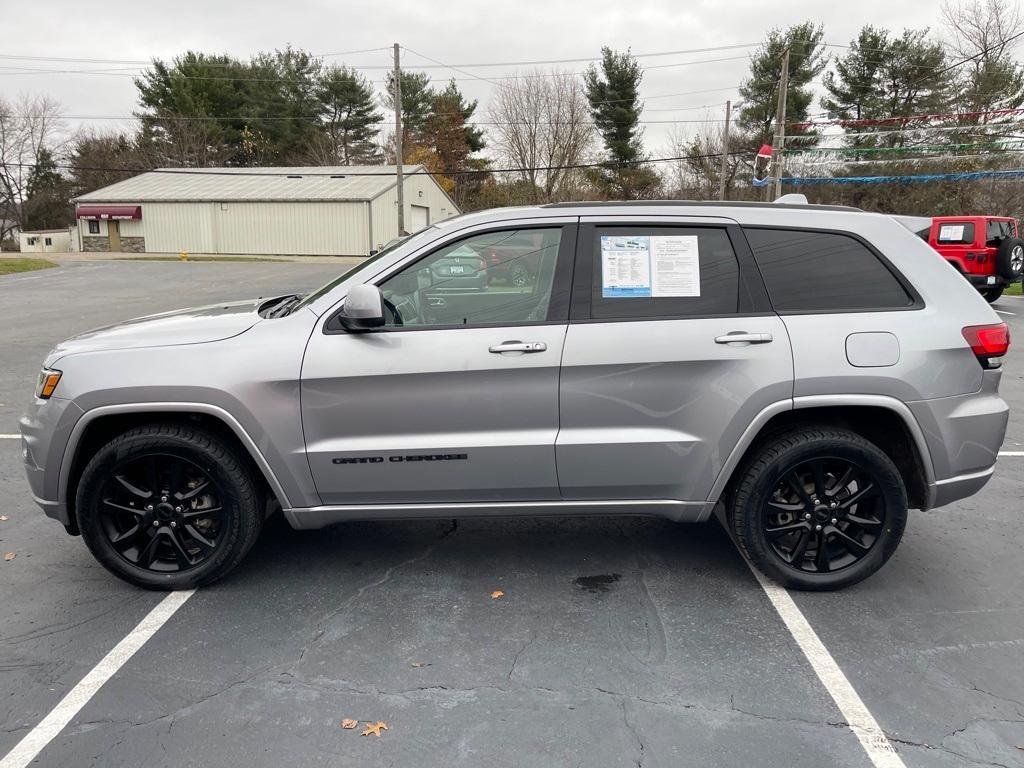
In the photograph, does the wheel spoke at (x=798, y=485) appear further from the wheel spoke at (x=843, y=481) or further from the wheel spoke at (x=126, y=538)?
the wheel spoke at (x=126, y=538)

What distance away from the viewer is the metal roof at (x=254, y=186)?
4122cm

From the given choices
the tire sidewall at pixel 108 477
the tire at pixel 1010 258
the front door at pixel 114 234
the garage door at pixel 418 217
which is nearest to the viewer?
the tire sidewall at pixel 108 477

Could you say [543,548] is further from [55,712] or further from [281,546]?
[55,712]

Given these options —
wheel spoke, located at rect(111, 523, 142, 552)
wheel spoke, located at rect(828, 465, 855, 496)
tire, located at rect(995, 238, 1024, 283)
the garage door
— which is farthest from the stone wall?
wheel spoke, located at rect(828, 465, 855, 496)

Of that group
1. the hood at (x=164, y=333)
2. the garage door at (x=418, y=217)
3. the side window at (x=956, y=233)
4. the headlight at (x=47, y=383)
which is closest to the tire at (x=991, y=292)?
the side window at (x=956, y=233)

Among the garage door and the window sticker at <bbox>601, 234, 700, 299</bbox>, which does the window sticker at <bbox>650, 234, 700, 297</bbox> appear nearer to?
the window sticker at <bbox>601, 234, 700, 299</bbox>

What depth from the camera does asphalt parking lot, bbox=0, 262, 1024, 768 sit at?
8.47ft

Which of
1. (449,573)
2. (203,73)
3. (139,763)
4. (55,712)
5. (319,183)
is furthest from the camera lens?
(203,73)

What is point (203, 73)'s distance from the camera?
184ft

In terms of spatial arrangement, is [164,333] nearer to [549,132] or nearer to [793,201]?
[793,201]

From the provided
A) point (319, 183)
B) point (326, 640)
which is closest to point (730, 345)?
point (326, 640)

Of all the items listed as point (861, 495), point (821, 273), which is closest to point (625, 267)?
point (821, 273)

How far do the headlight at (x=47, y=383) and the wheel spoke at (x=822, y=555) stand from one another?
3655 mm

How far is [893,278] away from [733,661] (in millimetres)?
1915
